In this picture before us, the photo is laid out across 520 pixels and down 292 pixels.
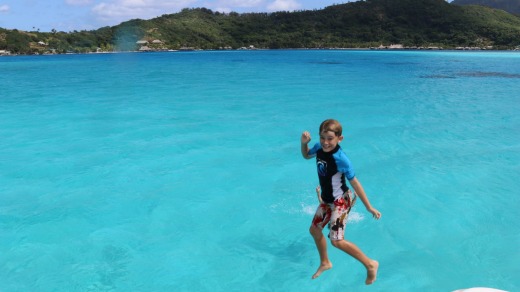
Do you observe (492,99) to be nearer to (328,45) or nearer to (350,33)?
(328,45)

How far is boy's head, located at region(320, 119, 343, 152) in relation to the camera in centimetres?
346

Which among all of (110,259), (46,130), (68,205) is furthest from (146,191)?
(46,130)

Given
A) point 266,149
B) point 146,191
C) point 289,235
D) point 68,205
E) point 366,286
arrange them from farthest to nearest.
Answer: point 266,149, point 146,191, point 68,205, point 289,235, point 366,286

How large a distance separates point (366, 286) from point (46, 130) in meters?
10.9

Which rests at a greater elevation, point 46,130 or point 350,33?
point 350,33

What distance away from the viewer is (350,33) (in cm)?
13775

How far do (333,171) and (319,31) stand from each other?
5947 inches

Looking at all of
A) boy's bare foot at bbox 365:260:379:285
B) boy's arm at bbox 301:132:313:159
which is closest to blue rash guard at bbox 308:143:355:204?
boy's arm at bbox 301:132:313:159

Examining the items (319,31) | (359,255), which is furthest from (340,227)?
(319,31)

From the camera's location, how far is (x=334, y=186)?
12.1 ft

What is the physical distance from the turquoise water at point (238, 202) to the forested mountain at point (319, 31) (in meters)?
108

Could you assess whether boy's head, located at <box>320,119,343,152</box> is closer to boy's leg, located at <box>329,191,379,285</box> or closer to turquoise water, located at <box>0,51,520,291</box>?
boy's leg, located at <box>329,191,379,285</box>

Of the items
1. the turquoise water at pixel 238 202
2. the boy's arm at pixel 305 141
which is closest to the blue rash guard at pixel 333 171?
the boy's arm at pixel 305 141

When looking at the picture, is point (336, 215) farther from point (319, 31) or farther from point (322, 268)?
point (319, 31)
